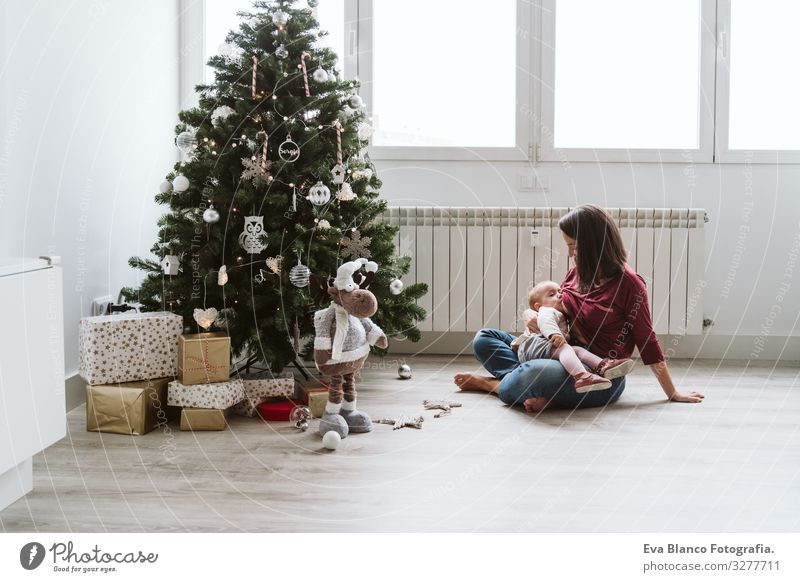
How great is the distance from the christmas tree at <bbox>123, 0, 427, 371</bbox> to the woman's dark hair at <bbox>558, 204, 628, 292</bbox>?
0.67m

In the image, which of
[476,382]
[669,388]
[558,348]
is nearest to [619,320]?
[558,348]

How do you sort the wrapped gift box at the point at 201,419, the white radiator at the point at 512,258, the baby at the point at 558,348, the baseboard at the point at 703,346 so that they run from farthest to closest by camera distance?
the baseboard at the point at 703,346, the white radiator at the point at 512,258, the baby at the point at 558,348, the wrapped gift box at the point at 201,419

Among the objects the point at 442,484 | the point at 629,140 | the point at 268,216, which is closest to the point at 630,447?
the point at 442,484

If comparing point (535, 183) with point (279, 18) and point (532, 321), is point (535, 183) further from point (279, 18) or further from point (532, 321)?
point (279, 18)

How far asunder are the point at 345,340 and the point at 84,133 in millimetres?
1255

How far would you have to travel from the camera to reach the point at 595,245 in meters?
2.97

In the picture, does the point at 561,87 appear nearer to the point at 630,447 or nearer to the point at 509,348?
the point at 509,348

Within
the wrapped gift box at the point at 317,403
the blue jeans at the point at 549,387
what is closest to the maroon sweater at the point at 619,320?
the blue jeans at the point at 549,387

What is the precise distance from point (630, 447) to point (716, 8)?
2349 millimetres

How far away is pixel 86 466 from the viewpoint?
2254 millimetres

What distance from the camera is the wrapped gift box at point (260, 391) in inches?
111

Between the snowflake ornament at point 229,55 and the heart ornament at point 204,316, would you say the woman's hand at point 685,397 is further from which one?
the snowflake ornament at point 229,55

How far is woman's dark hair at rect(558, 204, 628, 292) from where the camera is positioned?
2.97 m

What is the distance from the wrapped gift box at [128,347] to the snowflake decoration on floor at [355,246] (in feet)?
2.18
